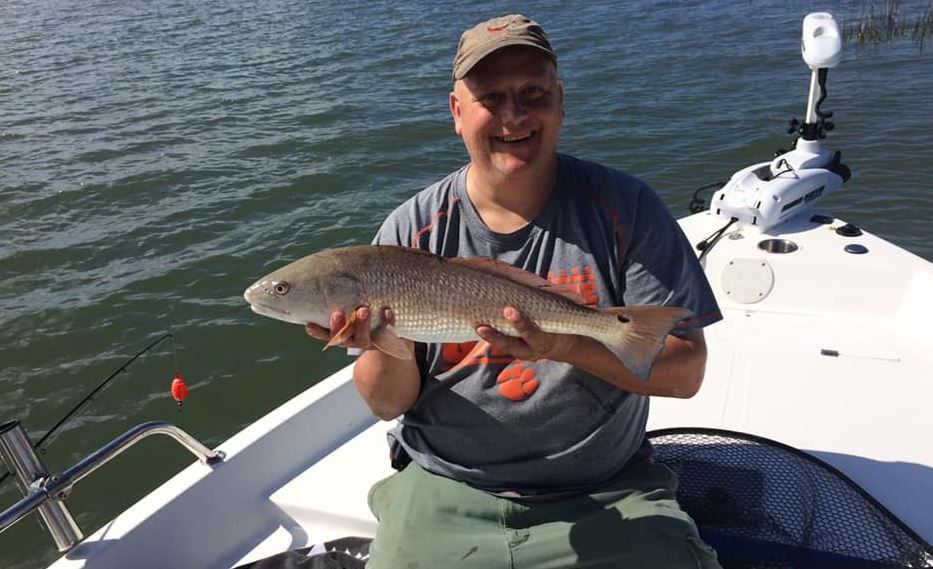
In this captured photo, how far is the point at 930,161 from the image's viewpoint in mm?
10930

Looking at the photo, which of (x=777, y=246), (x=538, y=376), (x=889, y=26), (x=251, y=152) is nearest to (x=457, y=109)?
(x=538, y=376)

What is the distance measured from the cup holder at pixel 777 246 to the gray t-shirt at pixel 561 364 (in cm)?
277

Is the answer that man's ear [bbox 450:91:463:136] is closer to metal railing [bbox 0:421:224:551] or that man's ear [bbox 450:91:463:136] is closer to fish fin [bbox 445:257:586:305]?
fish fin [bbox 445:257:586:305]

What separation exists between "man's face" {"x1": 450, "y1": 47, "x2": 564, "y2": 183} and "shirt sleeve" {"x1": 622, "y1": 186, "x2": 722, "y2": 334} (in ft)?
1.42

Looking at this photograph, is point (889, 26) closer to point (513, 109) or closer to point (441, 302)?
point (513, 109)

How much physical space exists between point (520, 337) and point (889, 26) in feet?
56.7

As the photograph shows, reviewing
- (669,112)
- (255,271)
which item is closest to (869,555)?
(255,271)

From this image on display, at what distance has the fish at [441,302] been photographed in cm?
230

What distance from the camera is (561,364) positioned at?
2.54m

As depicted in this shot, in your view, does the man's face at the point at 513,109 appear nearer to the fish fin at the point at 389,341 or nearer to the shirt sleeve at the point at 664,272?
the shirt sleeve at the point at 664,272

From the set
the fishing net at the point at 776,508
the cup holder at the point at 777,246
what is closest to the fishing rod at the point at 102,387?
the fishing net at the point at 776,508

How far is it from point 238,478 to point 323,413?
568 mm

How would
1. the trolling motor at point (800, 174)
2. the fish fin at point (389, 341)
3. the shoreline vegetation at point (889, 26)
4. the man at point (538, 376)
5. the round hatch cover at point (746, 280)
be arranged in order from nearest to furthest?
the fish fin at point (389, 341)
the man at point (538, 376)
the round hatch cover at point (746, 280)
the trolling motor at point (800, 174)
the shoreline vegetation at point (889, 26)

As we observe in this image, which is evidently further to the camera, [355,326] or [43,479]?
[43,479]
